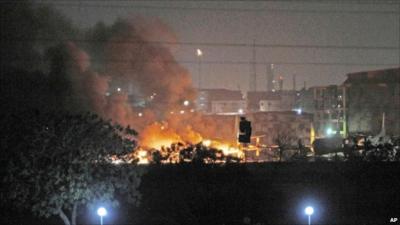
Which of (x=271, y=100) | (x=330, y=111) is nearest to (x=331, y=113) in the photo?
(x=330, y=111)

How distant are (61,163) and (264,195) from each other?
11.1 metres

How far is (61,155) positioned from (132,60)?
4190cm

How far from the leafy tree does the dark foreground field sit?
5.21 m

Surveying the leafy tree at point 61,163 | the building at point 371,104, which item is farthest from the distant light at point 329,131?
the leafy tree at point 61,163

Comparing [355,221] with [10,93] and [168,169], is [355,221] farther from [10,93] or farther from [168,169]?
[10,93]

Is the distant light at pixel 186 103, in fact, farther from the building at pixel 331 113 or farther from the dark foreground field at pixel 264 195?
the dark foreground field at pixel 264 195

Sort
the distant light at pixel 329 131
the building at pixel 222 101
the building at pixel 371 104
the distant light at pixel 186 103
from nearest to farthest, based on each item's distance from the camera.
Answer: the distant light at pixel 329 131 → the building at pixel 371 104 → the distant light at pixel 186 103 → the building at pixel 222 101

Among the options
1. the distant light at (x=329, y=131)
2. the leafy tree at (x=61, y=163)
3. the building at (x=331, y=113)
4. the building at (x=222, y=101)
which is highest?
the building at (x=222, y=101)

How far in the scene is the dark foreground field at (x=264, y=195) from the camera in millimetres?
19938

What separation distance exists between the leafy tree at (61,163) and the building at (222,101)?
57.7 meters

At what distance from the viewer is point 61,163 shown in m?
14.1

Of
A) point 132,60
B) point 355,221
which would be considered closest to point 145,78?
point 132,60

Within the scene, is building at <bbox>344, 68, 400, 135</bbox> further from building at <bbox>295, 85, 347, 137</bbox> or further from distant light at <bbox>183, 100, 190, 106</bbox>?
distant light at <bbox>183, 100, 190, 106</bbox>

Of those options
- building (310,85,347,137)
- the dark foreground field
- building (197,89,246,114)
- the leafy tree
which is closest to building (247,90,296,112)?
building (197,89,246,114)
